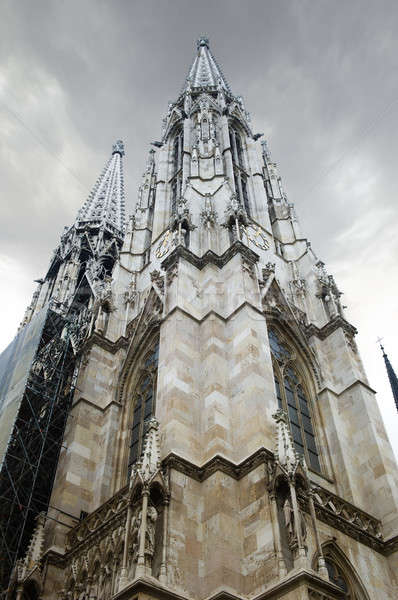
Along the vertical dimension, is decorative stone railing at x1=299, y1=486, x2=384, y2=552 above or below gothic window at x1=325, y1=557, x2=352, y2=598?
above

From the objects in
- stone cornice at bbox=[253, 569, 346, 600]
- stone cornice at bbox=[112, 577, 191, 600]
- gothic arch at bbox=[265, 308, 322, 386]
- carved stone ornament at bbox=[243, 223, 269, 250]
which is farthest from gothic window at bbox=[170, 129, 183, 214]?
stone cornice at bbox=[253, 569, 346, 600]

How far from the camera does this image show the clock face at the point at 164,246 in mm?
25359

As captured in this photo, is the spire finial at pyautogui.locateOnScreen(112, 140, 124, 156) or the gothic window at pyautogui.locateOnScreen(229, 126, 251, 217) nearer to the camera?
the gothic window at pyautogui.locateOnScreen(229, 126, 251, 217)

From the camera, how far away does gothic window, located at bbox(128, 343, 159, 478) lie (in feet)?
61.0

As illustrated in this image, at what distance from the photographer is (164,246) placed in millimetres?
25859

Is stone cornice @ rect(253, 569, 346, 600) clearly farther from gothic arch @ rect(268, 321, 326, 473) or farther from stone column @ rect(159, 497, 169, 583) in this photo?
gothic arch @ rect(268, 321, 326, 473)

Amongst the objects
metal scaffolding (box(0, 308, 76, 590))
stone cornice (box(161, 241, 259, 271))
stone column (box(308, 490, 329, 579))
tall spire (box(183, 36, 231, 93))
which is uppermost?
tall spire (box(183, 36, 231, 93))

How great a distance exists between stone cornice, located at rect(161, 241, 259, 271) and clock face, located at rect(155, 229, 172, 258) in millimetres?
4407

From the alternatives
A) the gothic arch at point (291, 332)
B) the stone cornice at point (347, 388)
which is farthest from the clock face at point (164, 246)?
the stone cornice at point (347, 388)

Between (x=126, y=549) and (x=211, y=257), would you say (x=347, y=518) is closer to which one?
(x=126, y=549)

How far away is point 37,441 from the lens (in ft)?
67.3

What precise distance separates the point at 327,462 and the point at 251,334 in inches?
179

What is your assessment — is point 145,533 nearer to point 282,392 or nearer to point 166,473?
point 166,473

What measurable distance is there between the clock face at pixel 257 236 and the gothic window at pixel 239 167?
189cm
